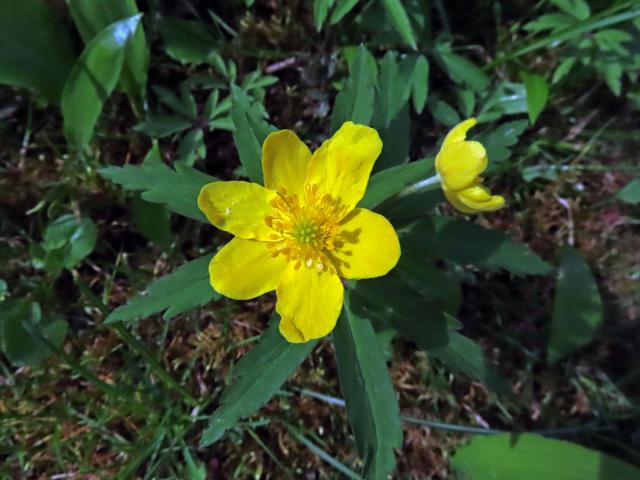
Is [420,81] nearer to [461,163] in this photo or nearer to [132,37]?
[461,163]

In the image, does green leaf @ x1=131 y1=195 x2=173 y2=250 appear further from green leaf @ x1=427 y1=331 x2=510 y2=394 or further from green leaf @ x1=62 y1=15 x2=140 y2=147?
green leaf @ x1=427 y1=331 x2=510 y2=394

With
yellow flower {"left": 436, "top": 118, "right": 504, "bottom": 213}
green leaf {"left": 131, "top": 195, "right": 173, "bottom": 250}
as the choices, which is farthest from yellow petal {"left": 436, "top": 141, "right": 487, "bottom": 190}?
green leaf {"left": 131, "top": 195, "right": 173, "bottom": 250}

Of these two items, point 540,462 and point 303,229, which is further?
point 540,462

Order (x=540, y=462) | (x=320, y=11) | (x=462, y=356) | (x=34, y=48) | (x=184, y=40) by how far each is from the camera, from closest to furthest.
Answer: (x=462, y=356), (x=320, y=11), (x=540, y=462), (x=34, y=48), (x=184, y=40)

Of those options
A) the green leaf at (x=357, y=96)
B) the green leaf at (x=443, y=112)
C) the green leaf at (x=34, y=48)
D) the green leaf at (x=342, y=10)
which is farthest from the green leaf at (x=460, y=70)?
the green leaf at (x=34, y=48)

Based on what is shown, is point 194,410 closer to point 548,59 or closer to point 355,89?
point 355,89

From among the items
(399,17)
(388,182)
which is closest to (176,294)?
(388,182)

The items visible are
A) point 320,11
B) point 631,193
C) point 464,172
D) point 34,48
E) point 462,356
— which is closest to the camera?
point 464,172

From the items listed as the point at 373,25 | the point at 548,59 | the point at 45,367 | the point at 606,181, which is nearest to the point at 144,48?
the point at 373,25

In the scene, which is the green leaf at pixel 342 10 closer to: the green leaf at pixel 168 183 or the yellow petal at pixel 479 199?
the green leaf at pixel 168 183
